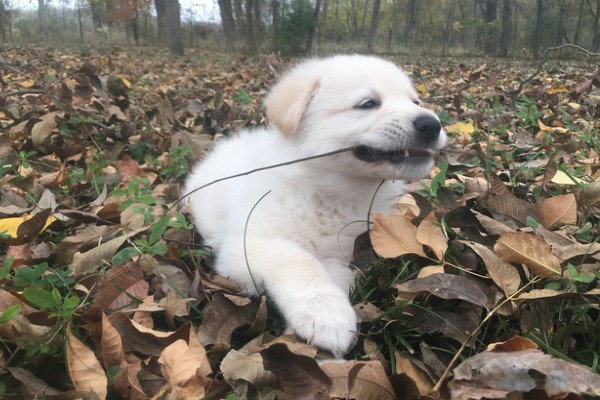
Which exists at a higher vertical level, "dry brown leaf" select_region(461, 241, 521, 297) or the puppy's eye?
the puppy's eye

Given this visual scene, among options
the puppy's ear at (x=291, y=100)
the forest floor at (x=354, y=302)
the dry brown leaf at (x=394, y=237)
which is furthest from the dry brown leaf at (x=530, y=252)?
the puppy's ear at (x=291, y=100)

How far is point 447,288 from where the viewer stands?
57.9 inches

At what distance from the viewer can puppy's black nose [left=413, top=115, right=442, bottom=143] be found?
206cm

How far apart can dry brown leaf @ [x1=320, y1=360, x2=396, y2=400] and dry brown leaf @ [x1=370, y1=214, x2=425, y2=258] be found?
52cm

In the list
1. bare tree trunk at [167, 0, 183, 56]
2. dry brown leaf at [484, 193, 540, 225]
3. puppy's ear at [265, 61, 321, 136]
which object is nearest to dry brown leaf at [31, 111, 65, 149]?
puppy's ear at [265, 61, 321, 136]

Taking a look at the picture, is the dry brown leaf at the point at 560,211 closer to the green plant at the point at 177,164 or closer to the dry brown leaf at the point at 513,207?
the dry brown leaf at the point at 513,207

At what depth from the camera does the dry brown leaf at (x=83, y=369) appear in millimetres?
1228

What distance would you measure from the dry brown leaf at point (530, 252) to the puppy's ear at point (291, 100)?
3.29 ft

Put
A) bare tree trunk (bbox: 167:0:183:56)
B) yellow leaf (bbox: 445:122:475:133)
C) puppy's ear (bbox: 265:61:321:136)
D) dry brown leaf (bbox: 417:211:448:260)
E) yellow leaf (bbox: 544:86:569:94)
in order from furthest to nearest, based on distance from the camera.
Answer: bare tree trunk (bbox: 167:0:183:56) < yellow leaf (bbox: 544:86:569:94) < yellow leaf (bbox: 445:122:475:133) < puppy's ear (bbox: 265:61:321:136) < dry brown leaf (bbox: 417:211:448:260)

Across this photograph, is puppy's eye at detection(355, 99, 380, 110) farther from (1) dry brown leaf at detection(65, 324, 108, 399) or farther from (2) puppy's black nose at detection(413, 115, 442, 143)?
(1) dry brown leaf at detection(65, 324, 108, 399)

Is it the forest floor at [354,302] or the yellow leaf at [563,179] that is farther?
the yellow leaf at [563,179]

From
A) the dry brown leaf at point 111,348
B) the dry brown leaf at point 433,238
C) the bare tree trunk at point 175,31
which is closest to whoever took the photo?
the dry brown leaf at point 111,348

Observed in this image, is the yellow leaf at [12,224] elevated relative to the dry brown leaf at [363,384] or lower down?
elevated

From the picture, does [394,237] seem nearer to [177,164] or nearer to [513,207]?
[513,207]
